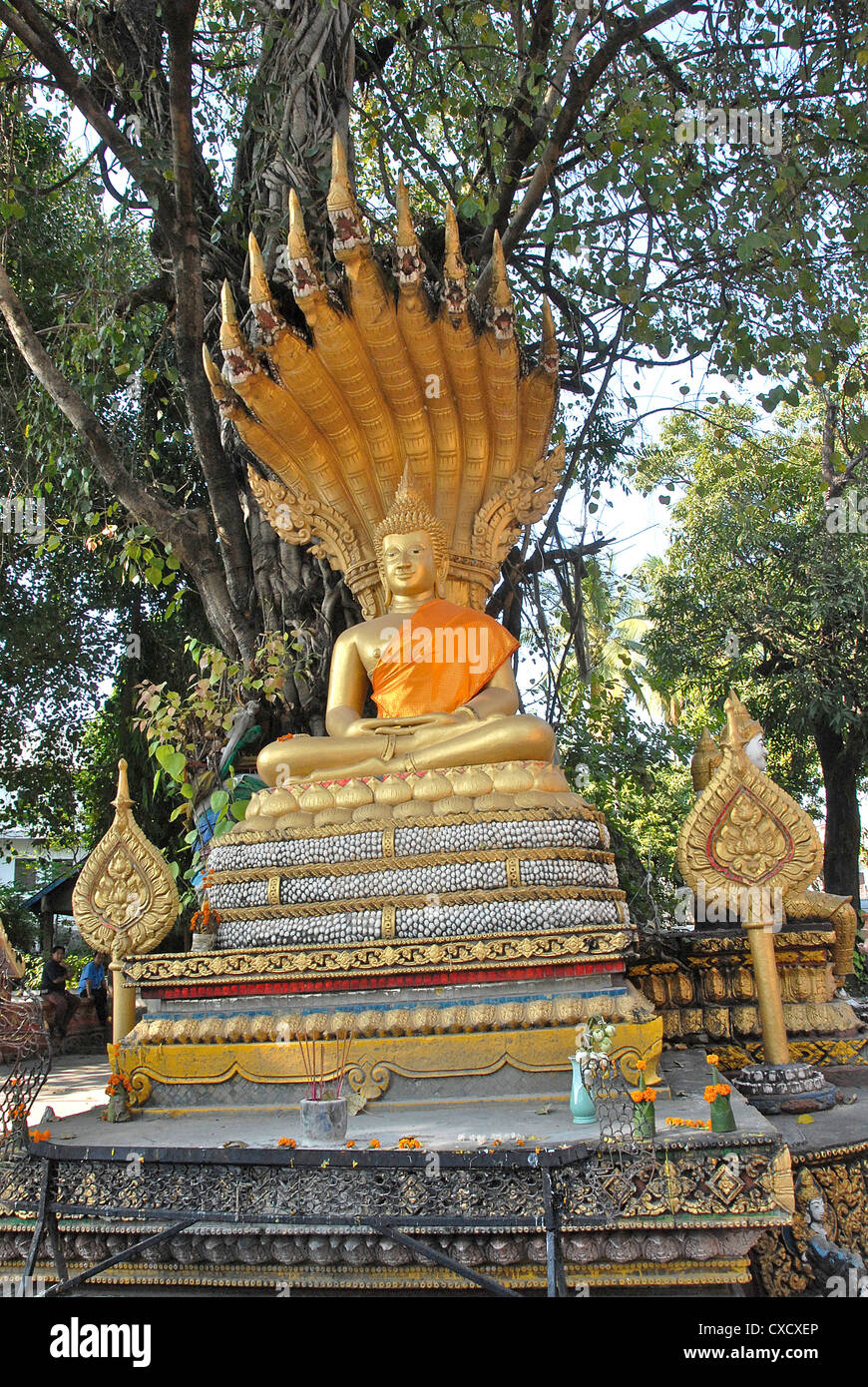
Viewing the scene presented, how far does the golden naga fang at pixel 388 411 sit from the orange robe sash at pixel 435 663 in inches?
27.3

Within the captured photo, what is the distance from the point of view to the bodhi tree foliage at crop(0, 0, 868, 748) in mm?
7797

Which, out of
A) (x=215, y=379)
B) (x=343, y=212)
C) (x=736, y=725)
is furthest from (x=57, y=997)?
(x=736, y=725)

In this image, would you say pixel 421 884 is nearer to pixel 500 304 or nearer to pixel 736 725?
pixel 736 725

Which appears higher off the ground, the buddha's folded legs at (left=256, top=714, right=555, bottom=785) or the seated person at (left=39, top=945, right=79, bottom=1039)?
the buddha's folded legs at (left=256, top=714, right=555, bottom=785)

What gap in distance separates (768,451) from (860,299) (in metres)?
5.68

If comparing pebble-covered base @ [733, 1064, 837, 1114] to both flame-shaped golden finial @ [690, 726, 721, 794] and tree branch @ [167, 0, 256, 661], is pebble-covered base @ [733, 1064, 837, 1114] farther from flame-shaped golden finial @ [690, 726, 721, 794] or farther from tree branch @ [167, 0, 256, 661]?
tree branch @ [167, 0, 256, 661]

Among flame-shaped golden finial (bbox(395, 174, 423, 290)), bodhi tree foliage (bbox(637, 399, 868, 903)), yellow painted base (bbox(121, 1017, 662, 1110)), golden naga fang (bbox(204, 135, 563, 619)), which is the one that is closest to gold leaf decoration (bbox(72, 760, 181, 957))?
yellow painted base (bbox(121, 1017, 662, 1110))

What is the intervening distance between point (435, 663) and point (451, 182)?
4491 millimetres

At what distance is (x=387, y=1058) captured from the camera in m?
5.03

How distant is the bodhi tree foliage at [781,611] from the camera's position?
12594 mm

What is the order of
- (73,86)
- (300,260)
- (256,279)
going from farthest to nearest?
(256,279), (300,260), (73,86)

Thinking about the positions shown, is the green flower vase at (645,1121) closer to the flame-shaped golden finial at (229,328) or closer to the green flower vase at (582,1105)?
the green flower vase at (582,1105)

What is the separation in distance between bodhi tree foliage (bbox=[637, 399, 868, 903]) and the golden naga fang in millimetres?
3527

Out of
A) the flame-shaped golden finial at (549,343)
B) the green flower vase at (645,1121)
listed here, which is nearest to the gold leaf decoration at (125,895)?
the green flower vase at (645,1121)
